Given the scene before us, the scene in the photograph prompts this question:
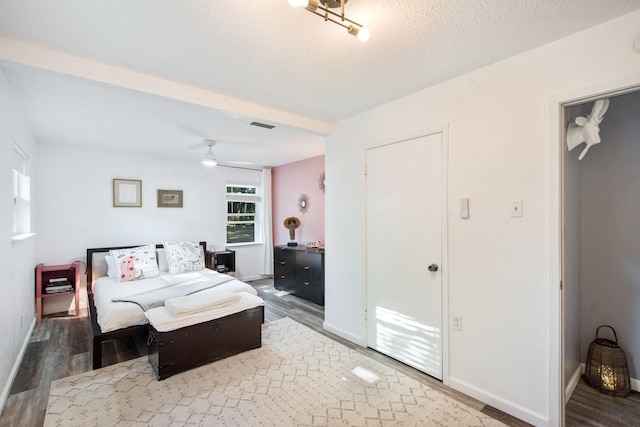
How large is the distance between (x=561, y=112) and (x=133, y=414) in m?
3.32

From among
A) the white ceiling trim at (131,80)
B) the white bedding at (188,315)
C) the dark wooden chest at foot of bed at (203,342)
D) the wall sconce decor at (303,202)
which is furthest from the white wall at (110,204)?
the white ceiling trim at (131,80)

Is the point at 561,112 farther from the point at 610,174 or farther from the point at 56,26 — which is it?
the point at 56,26

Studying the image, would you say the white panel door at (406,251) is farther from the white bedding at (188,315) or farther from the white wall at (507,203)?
the white bedding at (188,315)

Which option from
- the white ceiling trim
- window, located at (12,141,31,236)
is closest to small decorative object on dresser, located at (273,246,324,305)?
the white ceiling trim

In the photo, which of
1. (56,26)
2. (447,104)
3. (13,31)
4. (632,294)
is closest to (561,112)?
(447,104)

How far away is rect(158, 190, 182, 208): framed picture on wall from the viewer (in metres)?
4.96

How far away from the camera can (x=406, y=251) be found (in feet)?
8.46

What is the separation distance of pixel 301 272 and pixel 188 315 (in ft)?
7.43

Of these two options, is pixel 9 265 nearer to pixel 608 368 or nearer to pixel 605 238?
pixel 608 368

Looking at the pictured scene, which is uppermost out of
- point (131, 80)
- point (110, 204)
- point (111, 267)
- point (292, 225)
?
point (131, 80)

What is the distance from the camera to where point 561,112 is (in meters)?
1.77

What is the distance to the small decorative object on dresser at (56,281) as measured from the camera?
369 centimetres

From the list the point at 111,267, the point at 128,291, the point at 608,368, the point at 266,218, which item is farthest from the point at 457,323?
the point at 266,218

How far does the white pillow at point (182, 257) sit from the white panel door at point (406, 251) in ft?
9.54
